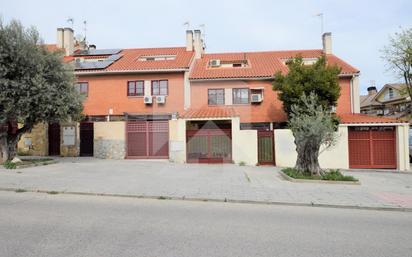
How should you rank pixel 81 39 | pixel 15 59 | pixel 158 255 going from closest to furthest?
pixel 158 255
pixel 15 59
pixel 81 39

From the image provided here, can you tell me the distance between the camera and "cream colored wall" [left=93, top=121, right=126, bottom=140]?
1878cm

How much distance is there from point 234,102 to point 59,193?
14.4 m

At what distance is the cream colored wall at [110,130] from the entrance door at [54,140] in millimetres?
3253

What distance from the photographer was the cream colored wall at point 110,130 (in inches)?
739

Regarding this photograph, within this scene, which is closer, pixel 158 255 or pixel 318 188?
pixel 158 255

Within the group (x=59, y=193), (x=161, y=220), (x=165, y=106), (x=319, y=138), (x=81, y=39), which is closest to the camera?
(x=161, y=220)

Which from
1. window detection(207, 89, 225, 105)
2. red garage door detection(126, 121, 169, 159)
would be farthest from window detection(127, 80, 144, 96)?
window detection(207, 89, 225, 105)

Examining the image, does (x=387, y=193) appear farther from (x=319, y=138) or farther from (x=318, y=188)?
(x=319, y=138)

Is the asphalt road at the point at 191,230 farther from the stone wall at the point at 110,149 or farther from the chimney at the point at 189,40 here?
the chimney at the point at 189,40

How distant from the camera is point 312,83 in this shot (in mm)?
16594

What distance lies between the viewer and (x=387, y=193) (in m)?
9.34

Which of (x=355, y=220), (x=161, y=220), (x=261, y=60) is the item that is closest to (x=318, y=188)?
(x=355, y=220)

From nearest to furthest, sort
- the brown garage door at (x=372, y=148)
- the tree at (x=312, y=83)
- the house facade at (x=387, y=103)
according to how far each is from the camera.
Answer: the tree at (x=312, y=83) → the brown garage door at (x=372, y=148) → the house facade at (x=387, y=103)

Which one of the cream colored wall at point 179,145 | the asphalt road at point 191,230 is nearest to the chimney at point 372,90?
the cream colored wall at point 179,145
